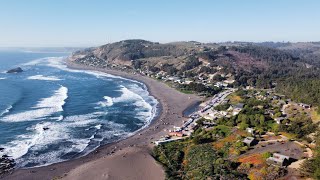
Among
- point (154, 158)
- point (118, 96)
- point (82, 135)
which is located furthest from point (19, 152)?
point (118, 96)

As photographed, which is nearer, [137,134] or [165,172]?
[165,172]

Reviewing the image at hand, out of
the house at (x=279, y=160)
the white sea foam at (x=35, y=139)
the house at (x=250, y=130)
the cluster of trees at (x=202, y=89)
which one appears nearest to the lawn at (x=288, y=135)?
the house at (x=250, y=130)

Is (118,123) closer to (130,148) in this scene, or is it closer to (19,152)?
(130,148)

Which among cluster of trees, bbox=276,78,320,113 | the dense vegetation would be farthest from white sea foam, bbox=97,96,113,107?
cluster of trees, bbox=276,78,320,113

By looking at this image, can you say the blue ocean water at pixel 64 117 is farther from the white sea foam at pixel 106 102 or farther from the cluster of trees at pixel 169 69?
the cluster of trees at pixel 169 69

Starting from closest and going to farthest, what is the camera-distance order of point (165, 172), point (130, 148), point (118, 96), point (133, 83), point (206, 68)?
point (165, 172) → point (130, 148) → point (118, 96) → point (133, 83) → point (206, 68)

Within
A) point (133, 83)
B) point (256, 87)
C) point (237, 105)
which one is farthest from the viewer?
point (133, 83)

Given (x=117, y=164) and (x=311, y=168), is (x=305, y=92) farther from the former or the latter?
(x=117, y=164)

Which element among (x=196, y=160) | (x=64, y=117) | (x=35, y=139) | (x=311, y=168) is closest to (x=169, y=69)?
(x=64, y=117)
